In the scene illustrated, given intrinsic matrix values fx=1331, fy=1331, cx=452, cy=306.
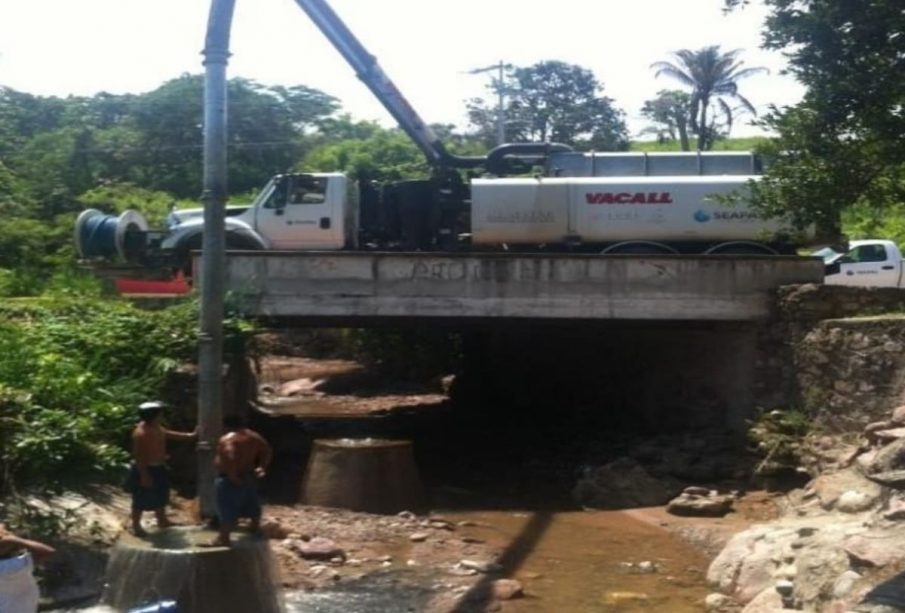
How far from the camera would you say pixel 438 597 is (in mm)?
12453

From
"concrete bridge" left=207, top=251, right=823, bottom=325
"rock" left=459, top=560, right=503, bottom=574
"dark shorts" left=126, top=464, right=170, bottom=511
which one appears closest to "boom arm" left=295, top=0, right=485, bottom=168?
"concrete bridge" left=207, top=251, right=823, bottom=325

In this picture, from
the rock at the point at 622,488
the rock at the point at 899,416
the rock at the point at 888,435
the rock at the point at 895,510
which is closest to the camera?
the rock at the point at 895,510

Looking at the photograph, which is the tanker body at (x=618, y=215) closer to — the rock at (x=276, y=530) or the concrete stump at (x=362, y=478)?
the concrete stump at (x=362, y=478)

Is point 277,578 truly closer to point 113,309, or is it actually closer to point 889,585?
point 889,585

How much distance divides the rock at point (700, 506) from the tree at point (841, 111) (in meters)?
5.54

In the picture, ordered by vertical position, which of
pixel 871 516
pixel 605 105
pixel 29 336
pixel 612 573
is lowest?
pixel 612 573

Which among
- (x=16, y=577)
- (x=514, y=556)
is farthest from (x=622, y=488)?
(x=16, y=577)

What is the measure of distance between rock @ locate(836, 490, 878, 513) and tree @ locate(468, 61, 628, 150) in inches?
1851

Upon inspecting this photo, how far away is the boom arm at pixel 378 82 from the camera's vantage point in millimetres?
21656

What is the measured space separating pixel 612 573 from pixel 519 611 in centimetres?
197

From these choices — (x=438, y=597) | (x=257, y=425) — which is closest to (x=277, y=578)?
(x=438, y=597)

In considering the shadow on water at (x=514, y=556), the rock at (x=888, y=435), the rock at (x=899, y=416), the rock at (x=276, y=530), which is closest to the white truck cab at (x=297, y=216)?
the shadow on water at (x=514, y=556)

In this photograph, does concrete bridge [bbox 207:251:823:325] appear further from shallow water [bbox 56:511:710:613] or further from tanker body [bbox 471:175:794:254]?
shallow water [bbox 56:511:710:613]

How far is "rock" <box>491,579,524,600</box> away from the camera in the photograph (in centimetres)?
1254
